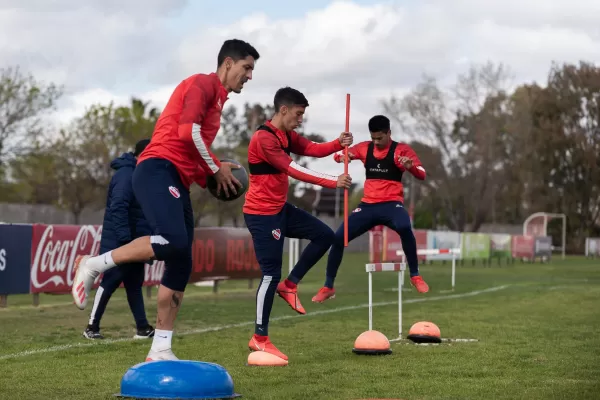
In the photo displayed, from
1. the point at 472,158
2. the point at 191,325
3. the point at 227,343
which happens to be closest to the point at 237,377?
the point at 227,343

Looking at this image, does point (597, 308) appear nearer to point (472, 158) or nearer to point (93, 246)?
point (93, 246)

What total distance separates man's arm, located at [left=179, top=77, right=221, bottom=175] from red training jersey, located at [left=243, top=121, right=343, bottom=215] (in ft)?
5.23

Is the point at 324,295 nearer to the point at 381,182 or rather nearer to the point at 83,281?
the point at 381,182

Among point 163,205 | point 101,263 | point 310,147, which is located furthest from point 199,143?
point 310,147

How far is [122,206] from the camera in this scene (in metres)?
11.0

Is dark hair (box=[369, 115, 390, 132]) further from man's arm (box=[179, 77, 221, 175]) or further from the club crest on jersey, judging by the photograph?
the club crest on jersey

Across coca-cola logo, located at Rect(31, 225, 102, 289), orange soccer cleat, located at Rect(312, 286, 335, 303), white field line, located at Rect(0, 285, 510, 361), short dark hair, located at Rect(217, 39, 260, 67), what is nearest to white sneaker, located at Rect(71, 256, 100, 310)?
white field line, located at Rect(0, 285, 510, 361)

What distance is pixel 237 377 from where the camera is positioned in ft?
25.8

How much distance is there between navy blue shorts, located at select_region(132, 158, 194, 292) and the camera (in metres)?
7.26

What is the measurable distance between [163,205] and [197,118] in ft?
2.22

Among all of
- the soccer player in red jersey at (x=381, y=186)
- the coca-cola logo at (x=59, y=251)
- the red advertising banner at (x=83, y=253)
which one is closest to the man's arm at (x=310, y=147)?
the soccer player in red jersey at (x=381, y=186)

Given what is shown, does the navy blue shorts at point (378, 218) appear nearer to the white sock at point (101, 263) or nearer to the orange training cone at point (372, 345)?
the orange training cone at point (372, 345)

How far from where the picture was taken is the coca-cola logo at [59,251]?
53.3 ft

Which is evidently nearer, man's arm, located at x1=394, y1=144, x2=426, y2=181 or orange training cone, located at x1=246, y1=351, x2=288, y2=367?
orange training cone, located at x1=246, y1=351, x2=288, y2=367
